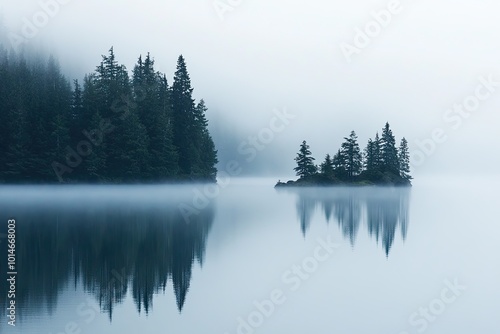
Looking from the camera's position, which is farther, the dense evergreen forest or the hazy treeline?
the hazy treeline

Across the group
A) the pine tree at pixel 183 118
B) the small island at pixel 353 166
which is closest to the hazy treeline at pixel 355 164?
the small island at pixel 353 166

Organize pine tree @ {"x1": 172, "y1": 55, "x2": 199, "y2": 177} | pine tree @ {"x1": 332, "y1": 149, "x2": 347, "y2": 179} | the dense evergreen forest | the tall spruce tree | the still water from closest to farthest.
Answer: the still water → the dense evergreen forest → the tall spruce tree → pine tree @ {"x1": 172, "y1": 55, "x2": 199, "y2": 177} → pine tree @ {"x1": 332, "y1": 149, "x2": 347, "y2": 179}

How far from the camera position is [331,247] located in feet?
82.6

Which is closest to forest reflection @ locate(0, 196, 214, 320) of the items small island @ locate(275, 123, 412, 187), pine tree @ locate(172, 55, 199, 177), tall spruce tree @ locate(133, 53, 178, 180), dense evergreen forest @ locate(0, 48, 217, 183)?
dense evergreen forest @ locate(0, 48, 217, 183)

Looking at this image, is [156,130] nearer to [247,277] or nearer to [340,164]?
[340,164]

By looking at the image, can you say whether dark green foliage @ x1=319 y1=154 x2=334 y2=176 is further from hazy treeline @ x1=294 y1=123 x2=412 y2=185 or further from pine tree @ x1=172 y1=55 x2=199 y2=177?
pine tree @ x1=172 y1=55 x2=199 y2=177

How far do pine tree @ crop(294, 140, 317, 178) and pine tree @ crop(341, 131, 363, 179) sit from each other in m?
5.75

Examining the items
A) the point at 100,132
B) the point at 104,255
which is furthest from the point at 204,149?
the point at 104,255

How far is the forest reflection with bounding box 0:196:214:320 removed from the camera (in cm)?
1510

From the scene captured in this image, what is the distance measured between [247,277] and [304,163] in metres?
78.8

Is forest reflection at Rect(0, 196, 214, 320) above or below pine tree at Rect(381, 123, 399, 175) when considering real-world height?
below

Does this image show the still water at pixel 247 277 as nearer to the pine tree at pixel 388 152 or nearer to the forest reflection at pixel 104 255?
the forest reflection at pixel 104 255

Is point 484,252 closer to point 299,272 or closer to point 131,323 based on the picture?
point 299,272

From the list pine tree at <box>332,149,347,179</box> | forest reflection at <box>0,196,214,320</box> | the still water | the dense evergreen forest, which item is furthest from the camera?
pine tree at <box>332,149,347,179</box>
